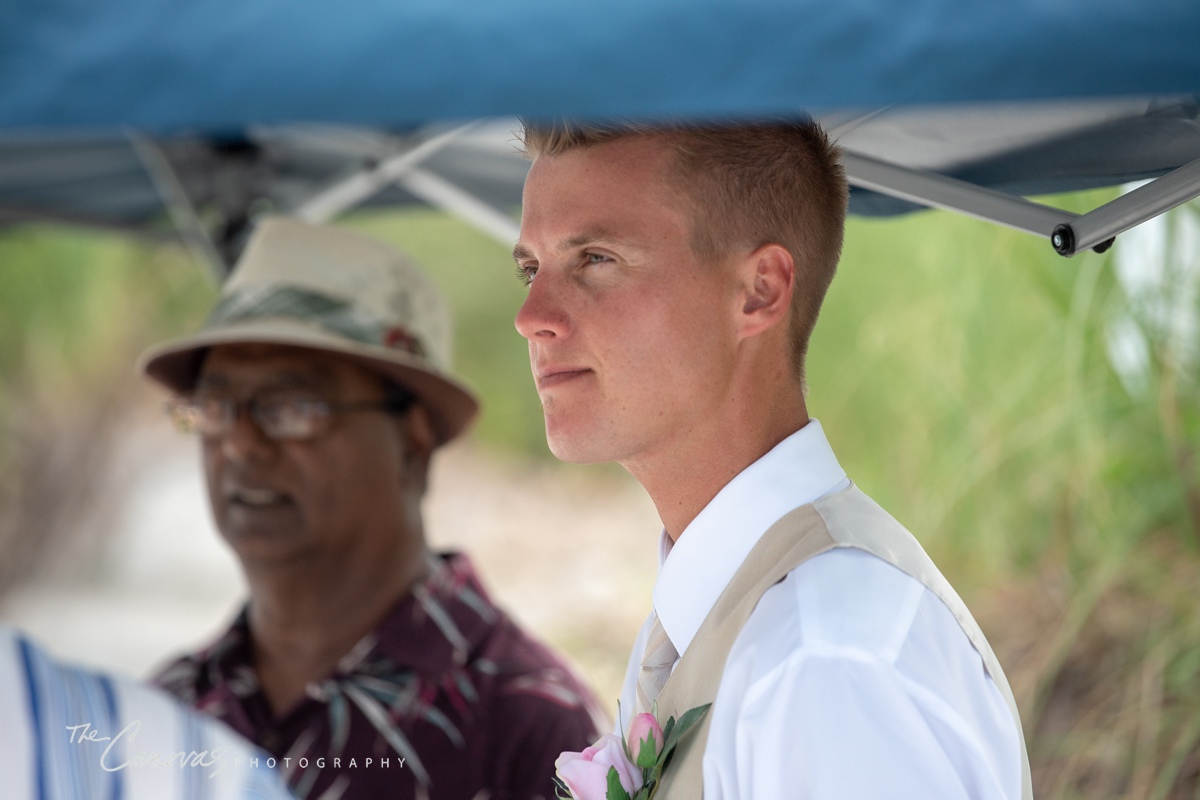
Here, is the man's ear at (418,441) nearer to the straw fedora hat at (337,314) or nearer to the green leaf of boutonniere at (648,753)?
the straw fedora hat at (337,314)

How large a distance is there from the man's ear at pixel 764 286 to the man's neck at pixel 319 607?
1.43 meters

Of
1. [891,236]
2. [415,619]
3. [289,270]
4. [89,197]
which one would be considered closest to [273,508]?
[415,619]

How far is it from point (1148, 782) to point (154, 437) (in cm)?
760

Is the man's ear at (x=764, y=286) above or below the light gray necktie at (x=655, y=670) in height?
above

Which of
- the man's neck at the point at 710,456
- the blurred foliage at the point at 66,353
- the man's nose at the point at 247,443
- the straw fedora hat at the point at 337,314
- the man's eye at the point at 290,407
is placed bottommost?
the man's neck at the point at 710,456

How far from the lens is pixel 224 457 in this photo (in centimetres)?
259

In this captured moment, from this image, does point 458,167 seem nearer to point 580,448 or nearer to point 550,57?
point 580,448

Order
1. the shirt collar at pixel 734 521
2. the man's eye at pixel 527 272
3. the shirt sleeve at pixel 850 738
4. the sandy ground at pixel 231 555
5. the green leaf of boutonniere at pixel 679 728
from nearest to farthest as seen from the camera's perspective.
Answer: the shirt sleeve at pixel 850 738
the green leaf of boutonniere at pixel 679 728
the shirt collar at pixel 734 521
the man's eye at pixel 527 272
the sandy ground at pixel 231 555

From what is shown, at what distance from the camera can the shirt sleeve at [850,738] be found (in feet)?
3.33

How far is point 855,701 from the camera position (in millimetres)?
1030

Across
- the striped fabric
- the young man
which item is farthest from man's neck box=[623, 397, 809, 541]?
the striped fabric

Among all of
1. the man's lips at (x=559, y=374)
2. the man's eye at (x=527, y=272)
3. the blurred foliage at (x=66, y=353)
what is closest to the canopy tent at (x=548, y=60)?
the man's lips at (x=559, y=374)

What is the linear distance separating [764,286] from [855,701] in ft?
1.77

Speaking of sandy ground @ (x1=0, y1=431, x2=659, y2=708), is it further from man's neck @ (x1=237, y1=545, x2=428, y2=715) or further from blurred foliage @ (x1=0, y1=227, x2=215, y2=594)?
man's neck @ (x1=237, y1=545, x2=428, y2=715)
